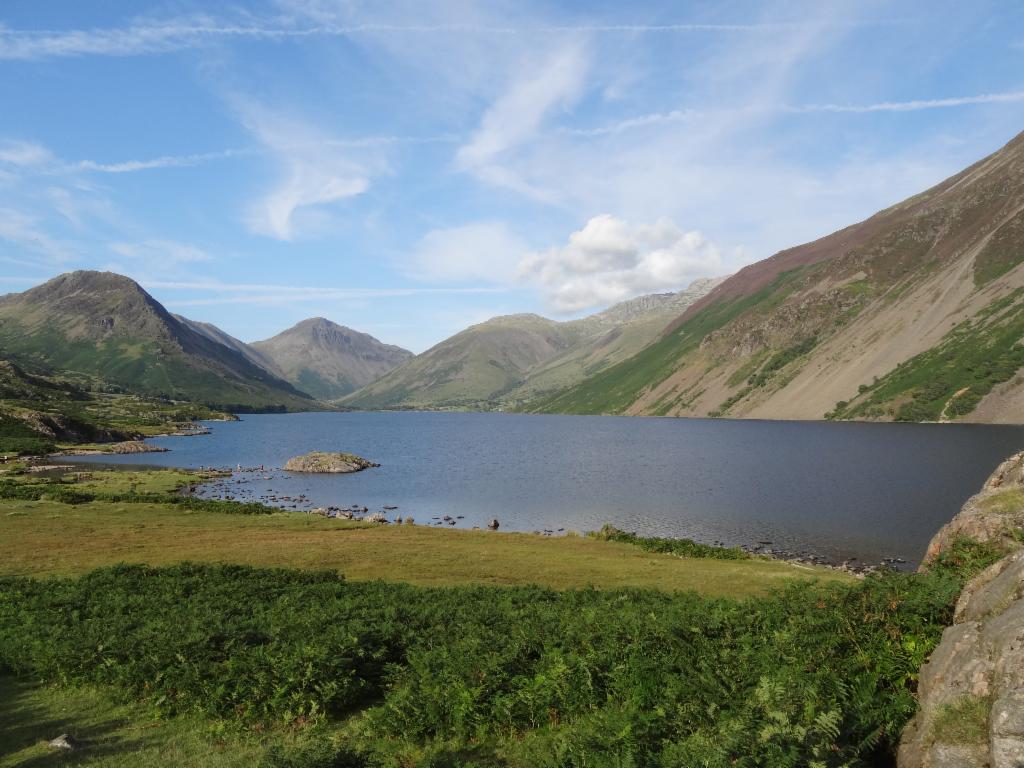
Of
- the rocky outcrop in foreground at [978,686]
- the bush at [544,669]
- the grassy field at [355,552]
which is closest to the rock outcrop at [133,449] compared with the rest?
the grassy field at [355,552]

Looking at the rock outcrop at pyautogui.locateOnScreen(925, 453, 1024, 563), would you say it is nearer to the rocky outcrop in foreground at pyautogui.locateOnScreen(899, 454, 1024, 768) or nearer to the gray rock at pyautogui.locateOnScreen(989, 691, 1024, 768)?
the rocky outcrop in foreground at pyautogui.locateOnScreen(899, 454, 1024, 768)

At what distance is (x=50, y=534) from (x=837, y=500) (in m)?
96.4

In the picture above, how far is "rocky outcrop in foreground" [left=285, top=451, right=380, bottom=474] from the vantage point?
146m

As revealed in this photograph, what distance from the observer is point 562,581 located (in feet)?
129

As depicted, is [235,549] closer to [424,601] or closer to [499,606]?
[424,601]

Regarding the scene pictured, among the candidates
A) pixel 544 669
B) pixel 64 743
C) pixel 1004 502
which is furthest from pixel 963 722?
pixel 1004 502

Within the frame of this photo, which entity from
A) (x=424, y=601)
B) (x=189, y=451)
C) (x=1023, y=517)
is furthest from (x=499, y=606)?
(x=189, y=451)

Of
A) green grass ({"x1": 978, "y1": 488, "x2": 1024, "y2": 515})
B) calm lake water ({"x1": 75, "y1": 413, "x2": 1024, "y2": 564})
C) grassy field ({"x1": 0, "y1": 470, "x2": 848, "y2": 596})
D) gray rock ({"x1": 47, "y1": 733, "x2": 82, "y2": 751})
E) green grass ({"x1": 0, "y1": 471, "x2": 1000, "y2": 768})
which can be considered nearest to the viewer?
green grass ({"x1": 0, "y1": 471, "x2": 1000, "y2": 768})

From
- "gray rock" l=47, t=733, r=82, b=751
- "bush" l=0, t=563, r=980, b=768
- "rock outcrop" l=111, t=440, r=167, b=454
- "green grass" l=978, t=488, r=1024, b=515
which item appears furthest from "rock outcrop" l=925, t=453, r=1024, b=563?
"rock outcrop" l=111, t=440, r=167, b=454

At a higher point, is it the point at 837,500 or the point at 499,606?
the point at 499,606

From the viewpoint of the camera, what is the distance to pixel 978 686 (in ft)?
32.7

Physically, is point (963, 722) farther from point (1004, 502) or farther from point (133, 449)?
point (133, 449)

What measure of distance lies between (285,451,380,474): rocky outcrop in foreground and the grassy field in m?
75.4

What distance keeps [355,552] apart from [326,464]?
10362 cm
